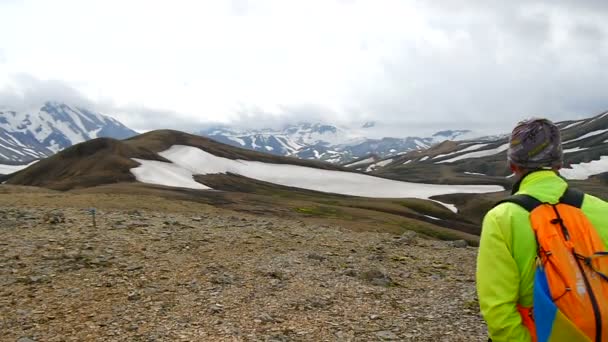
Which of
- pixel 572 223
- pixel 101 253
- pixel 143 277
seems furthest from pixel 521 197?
pixel 101 253

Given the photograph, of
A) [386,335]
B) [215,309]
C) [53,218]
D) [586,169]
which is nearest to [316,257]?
[215,309]

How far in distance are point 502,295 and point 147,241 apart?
21.1 m

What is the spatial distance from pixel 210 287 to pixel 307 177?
126 meters

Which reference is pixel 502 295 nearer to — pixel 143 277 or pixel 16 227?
pixel 143 277

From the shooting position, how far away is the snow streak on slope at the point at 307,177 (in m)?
124

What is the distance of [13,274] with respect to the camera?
55.1 ft

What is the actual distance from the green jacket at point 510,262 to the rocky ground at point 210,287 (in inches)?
342

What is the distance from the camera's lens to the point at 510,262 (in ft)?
16.8

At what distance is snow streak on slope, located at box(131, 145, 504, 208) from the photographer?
408 ft

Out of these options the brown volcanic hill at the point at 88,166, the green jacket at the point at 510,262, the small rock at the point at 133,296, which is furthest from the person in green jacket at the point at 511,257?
the brown volcanic hill at the point at 88,166

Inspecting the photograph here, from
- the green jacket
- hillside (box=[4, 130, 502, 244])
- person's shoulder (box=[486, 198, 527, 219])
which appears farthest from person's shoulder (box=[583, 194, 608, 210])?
hillside (box=[4, 130, 502, 244])

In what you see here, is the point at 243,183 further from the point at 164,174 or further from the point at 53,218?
the point at 53,218

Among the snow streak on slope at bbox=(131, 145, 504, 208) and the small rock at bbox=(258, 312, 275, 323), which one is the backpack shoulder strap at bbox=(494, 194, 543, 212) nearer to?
the small rock at bbox=(258, 312, 275, 323)

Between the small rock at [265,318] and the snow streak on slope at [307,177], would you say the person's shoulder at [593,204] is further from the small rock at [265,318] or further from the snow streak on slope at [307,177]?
the snow streak on slope at [307,177]
